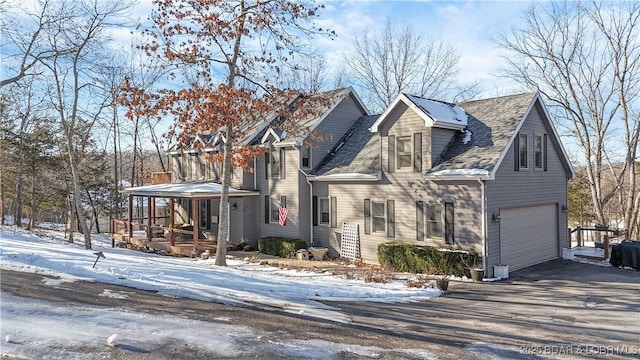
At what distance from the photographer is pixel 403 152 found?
696 inches

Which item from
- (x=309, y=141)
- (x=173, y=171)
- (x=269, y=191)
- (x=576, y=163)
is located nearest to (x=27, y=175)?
(x=173, y=171)

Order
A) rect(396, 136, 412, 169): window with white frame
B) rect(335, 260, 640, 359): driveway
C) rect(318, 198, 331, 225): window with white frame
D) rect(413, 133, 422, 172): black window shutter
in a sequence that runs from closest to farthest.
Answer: rect(335, 260, 640, 359): driveway
rect(413, 133, 422, 172): black window shutter
rect(396, 136, 412, 169): window with white frame
rect(318, 198, 331, 225): window with white frame

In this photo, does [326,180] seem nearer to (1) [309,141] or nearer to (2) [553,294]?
(1) [309,141]

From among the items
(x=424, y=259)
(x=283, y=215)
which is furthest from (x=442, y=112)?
(x=283, y=215)

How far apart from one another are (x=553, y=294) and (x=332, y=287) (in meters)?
6.59

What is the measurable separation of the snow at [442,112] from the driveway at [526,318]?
632cm

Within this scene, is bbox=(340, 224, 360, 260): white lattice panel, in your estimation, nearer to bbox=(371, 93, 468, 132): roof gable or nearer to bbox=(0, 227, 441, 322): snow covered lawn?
bbox=(371, 93, 468, 132): roof gable

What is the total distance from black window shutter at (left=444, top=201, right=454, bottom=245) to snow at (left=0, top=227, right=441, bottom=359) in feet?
12.4

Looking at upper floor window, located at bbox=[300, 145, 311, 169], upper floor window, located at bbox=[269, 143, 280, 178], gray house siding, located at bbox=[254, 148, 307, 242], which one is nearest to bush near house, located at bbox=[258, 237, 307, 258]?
gray house siding, located at bbox=[254, 148, 307, 242]

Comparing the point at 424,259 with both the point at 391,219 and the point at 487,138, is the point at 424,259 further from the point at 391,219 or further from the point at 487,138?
the point at 487,138

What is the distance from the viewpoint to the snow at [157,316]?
647 centimetres

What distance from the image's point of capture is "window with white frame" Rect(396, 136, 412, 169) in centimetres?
1748

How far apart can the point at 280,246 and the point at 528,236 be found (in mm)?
10942

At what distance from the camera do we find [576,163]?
32.0 metres
